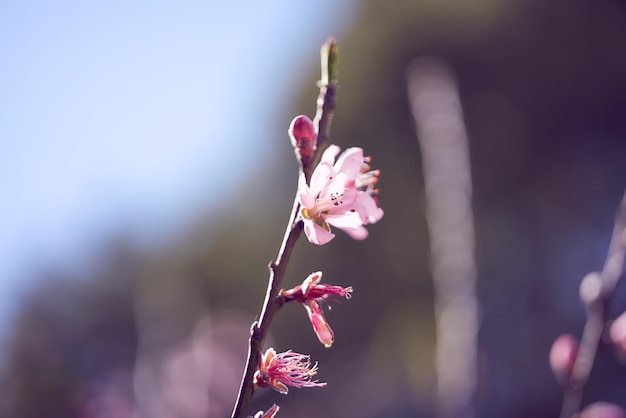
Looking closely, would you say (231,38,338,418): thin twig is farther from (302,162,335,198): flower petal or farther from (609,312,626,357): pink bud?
(609,312,626,357): pink bud

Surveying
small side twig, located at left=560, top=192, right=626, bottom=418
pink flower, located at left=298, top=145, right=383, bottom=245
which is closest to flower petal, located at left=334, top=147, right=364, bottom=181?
pink flower, located at left=298, top=145, right=383, bottom=245

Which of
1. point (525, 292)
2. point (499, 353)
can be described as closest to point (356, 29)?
point (525, 292)

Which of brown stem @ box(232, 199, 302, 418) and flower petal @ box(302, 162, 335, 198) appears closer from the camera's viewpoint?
brown stem @ box(232, 199, 302, 418)

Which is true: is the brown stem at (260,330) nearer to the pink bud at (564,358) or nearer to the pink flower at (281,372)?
the pink flower at (281,372)

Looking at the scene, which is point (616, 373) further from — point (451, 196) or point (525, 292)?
point (451, 196)

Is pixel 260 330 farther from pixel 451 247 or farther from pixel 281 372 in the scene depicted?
pixel 451 247

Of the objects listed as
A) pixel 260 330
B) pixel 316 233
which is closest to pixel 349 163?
pixel 316 233

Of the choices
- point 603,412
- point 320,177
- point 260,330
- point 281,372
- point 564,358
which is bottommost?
point 603,412
